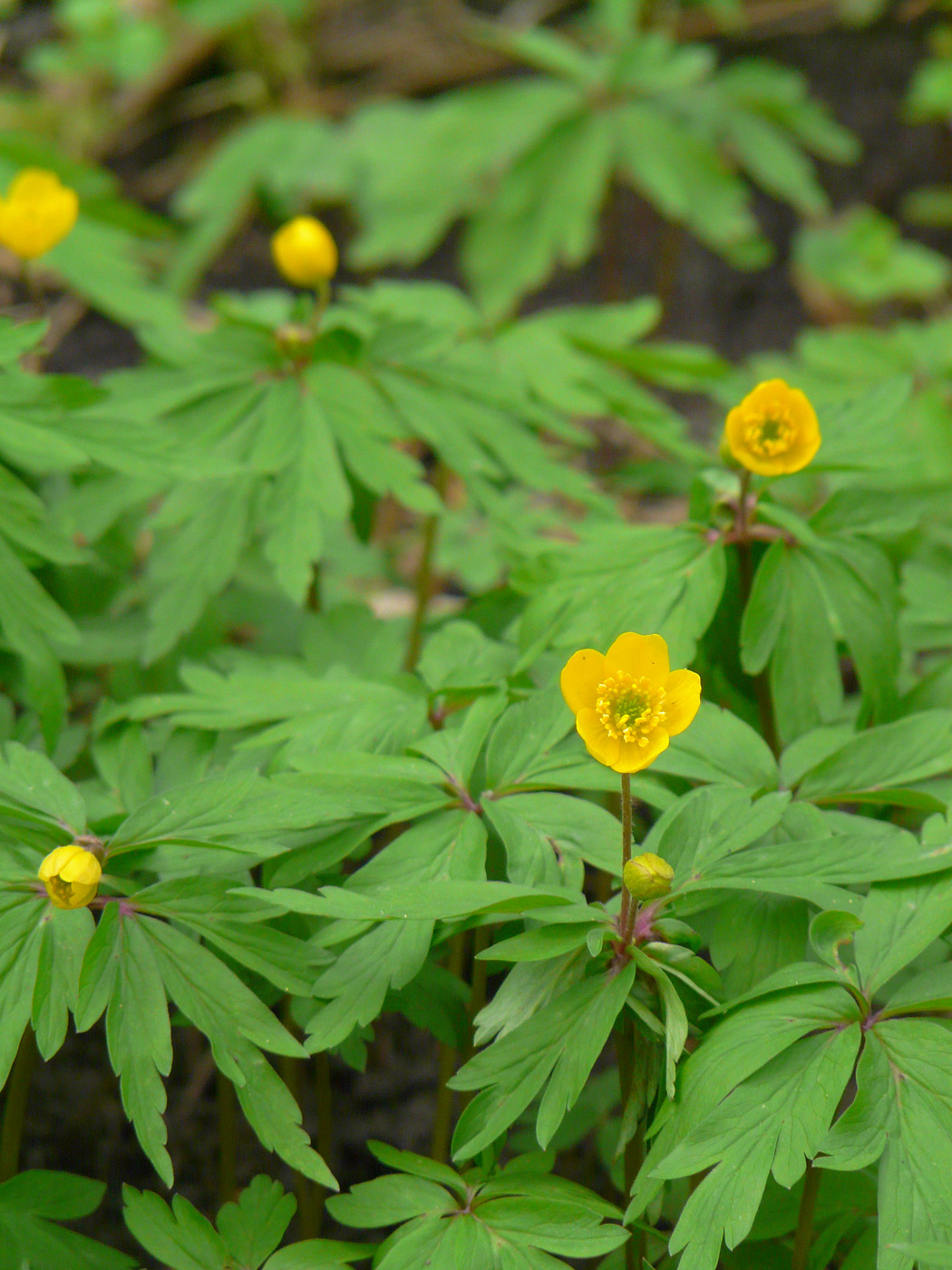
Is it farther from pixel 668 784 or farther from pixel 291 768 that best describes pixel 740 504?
pixel 291 768

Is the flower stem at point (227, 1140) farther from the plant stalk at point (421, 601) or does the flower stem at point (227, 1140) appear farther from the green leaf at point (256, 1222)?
the plant stalk at point (421, 601)

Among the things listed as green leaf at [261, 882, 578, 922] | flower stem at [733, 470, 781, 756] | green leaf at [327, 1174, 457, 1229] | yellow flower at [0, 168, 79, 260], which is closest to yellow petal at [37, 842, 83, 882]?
green leaf at [261, 882, 578, 922]

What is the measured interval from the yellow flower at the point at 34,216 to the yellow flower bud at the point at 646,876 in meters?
1.20

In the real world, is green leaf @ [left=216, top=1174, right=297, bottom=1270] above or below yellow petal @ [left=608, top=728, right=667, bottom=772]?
below

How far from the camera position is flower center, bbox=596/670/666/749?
→ 93cm

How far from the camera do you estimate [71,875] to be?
39.9 inches

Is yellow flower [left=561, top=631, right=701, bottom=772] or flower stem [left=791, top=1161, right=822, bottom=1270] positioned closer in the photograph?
yellow flower [left=561, top=631, right=701, bottom=772]

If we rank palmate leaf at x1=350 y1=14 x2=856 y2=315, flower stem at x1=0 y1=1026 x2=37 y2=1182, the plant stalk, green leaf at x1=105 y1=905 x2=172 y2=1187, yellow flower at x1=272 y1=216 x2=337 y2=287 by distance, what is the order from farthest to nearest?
palmate leaf at x1=350 y1=14 x2=856 y2=315, the plant stalk, yellow flower at x1=272 y1=216 x2=337 y2=287, flower stem at x1=0 y1=1026 x2=37 y2=1182, green leaf at x1=105 y1=905 x2=172 y2=1187

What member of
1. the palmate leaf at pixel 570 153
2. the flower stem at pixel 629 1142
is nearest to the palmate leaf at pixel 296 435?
the flower stem at pixel 629 1142

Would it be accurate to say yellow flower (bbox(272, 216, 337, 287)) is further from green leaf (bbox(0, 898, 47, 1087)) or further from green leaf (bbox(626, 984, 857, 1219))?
green leaf (bbox(626, 984, 857, 1219))

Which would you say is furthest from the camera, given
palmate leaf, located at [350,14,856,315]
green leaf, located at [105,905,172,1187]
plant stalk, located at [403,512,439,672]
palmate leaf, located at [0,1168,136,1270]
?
palmate leaf, located at [350,14,856,315]

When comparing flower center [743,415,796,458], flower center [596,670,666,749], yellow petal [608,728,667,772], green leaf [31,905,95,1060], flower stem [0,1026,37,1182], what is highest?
flower center [743,415,796,458]

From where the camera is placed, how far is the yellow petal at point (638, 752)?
0.92m

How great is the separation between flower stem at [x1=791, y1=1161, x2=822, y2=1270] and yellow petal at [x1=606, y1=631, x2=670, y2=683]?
1.71 ft
